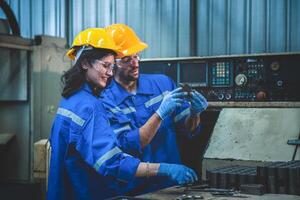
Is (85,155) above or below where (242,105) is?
below

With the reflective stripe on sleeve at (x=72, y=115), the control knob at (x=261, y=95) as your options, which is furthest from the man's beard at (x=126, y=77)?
the control knob at (x=261, y=95)

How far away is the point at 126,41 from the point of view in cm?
276

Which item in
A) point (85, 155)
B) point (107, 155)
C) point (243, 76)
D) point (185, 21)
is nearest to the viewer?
point (107, 155)

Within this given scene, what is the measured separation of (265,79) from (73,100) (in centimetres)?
100

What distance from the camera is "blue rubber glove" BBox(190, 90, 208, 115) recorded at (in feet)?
8.63

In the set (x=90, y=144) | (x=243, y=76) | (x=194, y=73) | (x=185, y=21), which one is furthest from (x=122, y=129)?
(x=185, y=21)

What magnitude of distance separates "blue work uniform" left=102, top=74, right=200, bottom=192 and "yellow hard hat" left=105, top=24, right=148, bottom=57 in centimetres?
16

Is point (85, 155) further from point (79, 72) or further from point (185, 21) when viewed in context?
point (185, 21)

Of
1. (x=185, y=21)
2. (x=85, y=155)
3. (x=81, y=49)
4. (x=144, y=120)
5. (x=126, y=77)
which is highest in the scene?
(x=185, y=21)

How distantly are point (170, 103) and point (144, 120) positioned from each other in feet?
0.62

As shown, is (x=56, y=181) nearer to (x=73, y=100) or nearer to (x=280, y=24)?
(x=73, y=100)

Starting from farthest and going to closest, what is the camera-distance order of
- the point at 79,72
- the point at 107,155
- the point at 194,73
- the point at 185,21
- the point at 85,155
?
the point at 185,21
the point at 194,73
the point at 79,72
the point at 85,155
the point at 107,155

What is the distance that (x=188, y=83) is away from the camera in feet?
9.29

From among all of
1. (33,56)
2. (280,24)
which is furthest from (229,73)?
(33,56)
